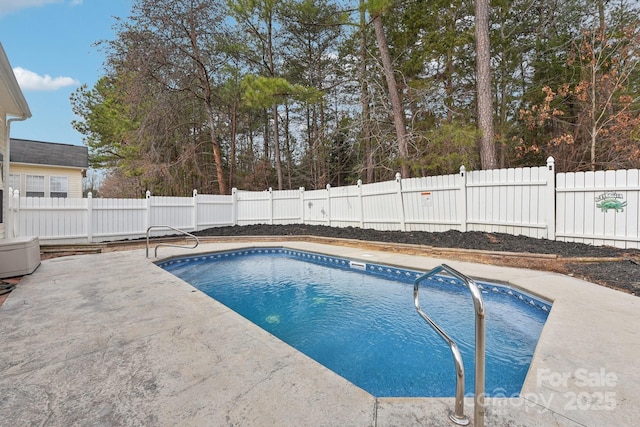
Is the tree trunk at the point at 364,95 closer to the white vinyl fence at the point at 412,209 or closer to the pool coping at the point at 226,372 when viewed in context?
the white vinyl fence at the point at 412,209

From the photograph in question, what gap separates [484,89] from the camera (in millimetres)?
6941

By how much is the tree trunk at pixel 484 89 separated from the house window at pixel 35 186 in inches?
729

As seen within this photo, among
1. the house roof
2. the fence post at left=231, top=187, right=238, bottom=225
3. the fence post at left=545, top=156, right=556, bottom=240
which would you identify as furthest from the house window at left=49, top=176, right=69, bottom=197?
the fence post at left=545, top=156, right=556, bottom=240

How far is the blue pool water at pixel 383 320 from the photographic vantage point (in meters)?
2.49

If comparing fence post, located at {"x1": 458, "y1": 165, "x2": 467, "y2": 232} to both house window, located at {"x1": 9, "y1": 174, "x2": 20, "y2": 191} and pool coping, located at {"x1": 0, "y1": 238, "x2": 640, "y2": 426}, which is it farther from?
house window, located at {"x1": 9, "y1": 174, "x2": 20, "y2": 191}

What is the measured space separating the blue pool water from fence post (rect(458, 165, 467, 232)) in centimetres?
238

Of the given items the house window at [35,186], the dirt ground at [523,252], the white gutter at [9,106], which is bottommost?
the dirt ground at [523,252]

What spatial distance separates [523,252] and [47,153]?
1968 centimetres

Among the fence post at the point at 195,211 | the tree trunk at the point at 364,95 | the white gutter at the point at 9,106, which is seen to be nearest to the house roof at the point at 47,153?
the fence post at the point at 195,211

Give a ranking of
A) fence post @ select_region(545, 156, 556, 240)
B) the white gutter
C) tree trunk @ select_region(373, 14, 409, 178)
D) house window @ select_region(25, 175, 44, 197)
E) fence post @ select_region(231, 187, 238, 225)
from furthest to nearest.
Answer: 1. house window @ select_region(25, 175, 44, 197)
2. fence post @ select_region(231, 187, 238, 225)
3. tree trunk @ select_region(373, 14, 409, 178)
4. fence post @ select_region(545, 156, 556, 240)
5. the white gutter

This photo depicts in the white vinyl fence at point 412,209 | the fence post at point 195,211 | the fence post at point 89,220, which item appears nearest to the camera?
the white vinyl fence at point 412,209

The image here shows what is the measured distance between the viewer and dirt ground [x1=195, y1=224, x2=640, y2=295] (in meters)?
4.05

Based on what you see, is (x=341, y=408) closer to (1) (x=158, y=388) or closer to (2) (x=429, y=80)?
(1) (x=158, y=388)

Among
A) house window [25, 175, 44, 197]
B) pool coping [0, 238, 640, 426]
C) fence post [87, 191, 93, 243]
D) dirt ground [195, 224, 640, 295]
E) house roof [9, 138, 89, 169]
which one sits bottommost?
pool coping [0, 238, 640, 426]
